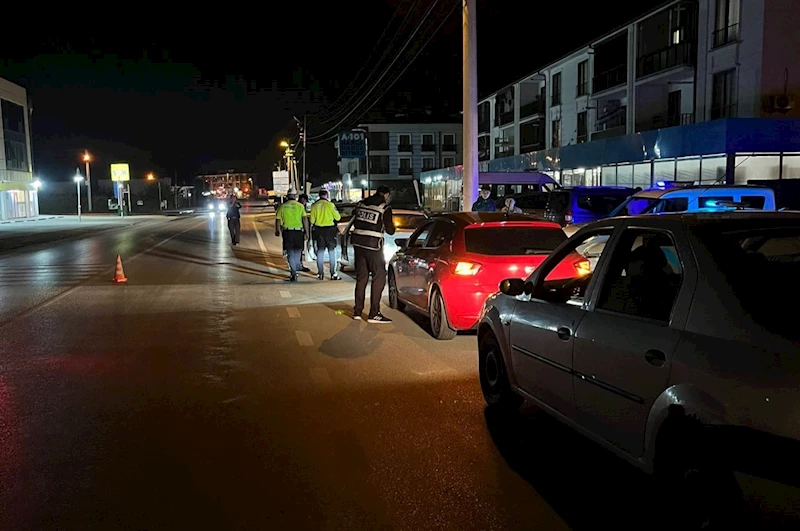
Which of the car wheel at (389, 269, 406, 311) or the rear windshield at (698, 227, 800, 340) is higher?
the rear windshield at (698, 227, 800, 340)

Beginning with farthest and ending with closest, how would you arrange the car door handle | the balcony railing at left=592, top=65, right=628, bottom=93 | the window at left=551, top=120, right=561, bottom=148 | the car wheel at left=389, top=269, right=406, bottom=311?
the window at left=551, top=120, right=561, bottom=148 < the balcony railing at left=592, top=65, right=628, bottom=93 < the car wheel at left=389, top=269, right=406, bottom=311 < the car door handle

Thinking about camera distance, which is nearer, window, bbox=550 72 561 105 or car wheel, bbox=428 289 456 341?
car wheel, bbox=428 289 456 341

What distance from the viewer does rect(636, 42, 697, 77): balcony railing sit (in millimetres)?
28469

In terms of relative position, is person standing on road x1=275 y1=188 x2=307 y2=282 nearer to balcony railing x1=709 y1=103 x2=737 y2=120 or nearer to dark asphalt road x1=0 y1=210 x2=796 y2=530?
dark asphalt road x1=0 y1=210 x2=796 y2=530

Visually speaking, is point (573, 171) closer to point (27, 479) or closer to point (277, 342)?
point (277, 342)

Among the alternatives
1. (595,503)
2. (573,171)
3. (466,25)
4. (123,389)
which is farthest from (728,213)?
(573,171)

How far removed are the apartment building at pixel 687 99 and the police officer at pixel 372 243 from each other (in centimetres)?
1394

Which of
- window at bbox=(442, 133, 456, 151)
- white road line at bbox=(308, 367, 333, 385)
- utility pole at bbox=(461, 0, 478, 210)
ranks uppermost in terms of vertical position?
window at bbox=(442, 133, 456, 151)

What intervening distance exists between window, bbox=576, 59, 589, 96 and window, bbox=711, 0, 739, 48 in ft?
37.3

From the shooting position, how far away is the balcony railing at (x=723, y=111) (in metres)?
26.1

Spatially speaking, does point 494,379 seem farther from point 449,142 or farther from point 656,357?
point 449,142

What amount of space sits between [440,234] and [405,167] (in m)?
72.6

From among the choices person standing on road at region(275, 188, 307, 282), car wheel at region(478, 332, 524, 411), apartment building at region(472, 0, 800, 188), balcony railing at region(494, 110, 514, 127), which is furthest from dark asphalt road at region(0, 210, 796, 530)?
balcony railing at region(494, 110, 514, 127)

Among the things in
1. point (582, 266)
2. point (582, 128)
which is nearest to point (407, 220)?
point (582, 266)
